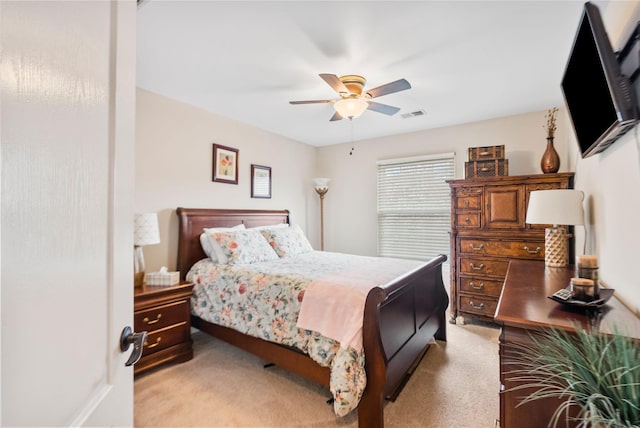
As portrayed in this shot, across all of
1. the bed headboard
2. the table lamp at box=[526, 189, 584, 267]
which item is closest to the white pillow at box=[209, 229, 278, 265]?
the bed headboard

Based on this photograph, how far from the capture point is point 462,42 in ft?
6.81

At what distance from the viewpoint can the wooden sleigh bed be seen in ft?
5.70

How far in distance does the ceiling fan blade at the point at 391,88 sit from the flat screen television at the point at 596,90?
94 cm

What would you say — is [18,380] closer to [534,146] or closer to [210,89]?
[210,89]

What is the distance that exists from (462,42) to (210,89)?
7.39ft

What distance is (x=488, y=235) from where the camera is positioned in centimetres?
325

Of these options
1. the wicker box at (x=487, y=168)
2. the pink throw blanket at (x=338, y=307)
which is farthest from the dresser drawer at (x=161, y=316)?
the wicker box at (x=487, y=168)

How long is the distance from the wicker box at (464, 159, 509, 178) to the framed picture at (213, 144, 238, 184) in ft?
9.54

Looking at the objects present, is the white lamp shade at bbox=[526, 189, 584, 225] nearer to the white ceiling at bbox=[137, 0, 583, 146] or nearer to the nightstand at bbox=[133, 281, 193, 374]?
the white ceiling at bbox=[137, 0, 583, 146]

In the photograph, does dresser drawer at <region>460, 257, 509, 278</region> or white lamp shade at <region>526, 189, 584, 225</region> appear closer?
white lamp shade at <region>526, 189, 584, 225</region>

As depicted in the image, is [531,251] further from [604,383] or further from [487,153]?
[604,383]

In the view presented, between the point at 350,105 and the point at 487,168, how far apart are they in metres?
1.93

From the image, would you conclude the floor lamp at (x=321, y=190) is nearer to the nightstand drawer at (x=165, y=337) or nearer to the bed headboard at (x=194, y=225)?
the bed headboard at (x=194, y=225)

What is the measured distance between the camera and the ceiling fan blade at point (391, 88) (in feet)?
Answer: 7.00
